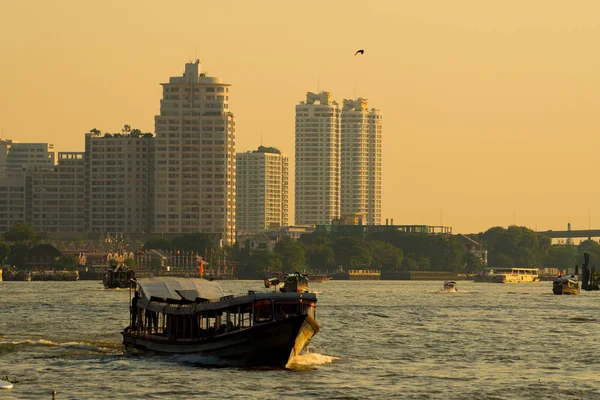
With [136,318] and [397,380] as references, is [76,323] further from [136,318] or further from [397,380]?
[397,380]

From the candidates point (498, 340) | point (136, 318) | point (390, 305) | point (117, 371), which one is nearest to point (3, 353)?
point (136, 318)

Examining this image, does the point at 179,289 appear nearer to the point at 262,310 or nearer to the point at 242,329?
the point at 242,329

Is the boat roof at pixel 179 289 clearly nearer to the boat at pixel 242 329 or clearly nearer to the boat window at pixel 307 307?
the boat at pixel 242 329

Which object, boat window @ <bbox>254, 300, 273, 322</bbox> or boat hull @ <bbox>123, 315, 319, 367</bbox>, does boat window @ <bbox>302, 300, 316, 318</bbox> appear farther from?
boat window @ <bbox>254, 300, 273, 322</bbox>

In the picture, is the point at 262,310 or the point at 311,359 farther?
the point at 311,359

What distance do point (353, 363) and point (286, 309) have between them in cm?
844

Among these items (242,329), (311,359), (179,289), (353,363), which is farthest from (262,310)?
(179,289)

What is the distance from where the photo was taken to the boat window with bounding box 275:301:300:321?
7475 centimetres

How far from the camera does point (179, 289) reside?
8650cm

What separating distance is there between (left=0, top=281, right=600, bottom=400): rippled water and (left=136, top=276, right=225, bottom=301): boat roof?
4314mm

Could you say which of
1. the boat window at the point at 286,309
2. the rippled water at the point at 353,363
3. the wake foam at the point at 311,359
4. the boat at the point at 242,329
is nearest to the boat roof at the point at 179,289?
the boat at the point at 242,329

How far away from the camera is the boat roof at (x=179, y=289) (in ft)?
279

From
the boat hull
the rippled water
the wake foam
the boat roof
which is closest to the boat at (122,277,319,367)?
the boat hull

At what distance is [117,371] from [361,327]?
4341 cm
